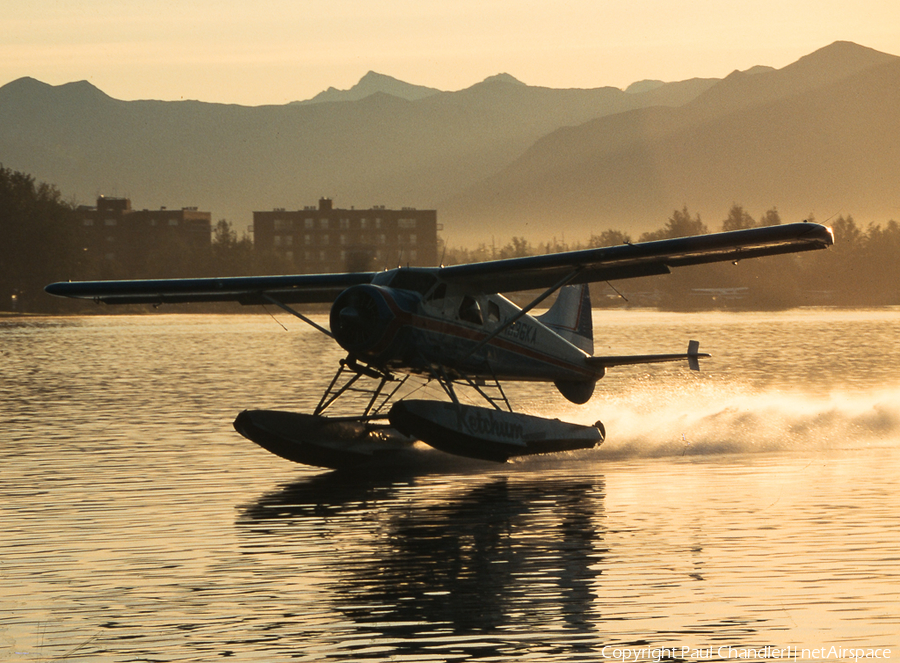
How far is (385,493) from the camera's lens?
52.8 feet

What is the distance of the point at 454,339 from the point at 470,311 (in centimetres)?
60

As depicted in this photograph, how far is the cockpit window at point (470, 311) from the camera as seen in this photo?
18641mm

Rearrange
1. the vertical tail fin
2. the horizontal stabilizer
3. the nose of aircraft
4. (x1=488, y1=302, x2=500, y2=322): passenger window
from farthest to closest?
1. the vertical tail fin
2. the horizontal stabilizer
3. (x1=488, y1=302, x2=500, y2=322): passenger window
4. the nose of aircraft

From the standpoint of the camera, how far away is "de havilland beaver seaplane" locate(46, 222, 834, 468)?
17.0 m

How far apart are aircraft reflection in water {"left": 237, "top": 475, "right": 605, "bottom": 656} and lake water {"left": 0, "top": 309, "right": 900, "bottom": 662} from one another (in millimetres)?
38

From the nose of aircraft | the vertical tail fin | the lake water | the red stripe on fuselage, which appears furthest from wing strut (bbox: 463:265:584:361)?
the vertical tail fin

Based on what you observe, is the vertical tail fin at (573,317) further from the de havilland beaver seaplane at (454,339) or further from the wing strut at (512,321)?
the wing strut at (512,321)

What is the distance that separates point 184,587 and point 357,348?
6.80m

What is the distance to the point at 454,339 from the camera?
60.4ft

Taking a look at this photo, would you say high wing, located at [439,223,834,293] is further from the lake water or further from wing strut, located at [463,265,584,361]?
the lake water

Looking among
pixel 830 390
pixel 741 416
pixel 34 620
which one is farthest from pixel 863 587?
pixel 830 390

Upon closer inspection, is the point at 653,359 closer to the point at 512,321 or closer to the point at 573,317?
the point at 573,317

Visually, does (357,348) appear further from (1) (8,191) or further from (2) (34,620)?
(1) (8,191)

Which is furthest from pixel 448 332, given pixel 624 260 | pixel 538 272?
pixel 624 260
